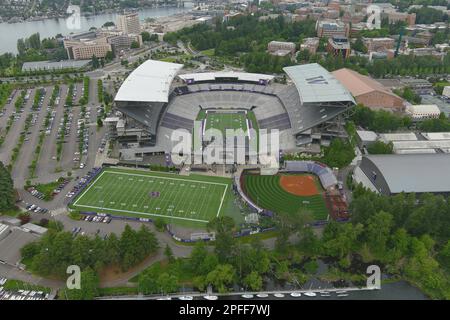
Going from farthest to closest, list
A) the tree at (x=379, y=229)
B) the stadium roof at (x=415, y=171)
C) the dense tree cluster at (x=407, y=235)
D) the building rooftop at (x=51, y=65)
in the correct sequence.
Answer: the building rooftop at (x=51, y=65) < the stadium roof at (x=415, y=171) < the tree at (x=379, y=229) < the dense tree cluster at (x=407, y=235)

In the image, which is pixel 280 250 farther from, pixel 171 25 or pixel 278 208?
pixel 171 25

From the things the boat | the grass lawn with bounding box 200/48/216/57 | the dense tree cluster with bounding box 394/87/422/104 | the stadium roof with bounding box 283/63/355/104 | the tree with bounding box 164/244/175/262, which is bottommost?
the boat

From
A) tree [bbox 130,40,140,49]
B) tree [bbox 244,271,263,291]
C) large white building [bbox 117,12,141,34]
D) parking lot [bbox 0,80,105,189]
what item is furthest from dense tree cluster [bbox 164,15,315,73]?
tree [bbox 244,271,263,291]

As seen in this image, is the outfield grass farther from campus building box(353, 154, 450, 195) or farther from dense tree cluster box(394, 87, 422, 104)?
dense tree cluster box(394, 87, 422, 104)

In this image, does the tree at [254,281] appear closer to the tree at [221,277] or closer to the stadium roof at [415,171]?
the tree at [221,277]

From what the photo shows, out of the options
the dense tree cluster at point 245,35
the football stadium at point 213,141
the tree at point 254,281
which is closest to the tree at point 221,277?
the tree at point 254,281

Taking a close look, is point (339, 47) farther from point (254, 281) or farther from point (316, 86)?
point (254, 281)

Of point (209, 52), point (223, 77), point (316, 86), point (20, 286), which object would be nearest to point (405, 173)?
point (316, 86)
